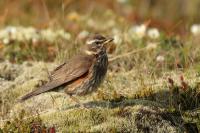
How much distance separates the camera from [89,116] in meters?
7.93

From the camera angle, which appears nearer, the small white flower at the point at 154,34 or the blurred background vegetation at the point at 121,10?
the small white flower at the point at 154,34

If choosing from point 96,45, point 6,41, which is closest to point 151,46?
point 96,45

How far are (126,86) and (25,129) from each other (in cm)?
238

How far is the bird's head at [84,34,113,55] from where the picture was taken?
9.16 metres

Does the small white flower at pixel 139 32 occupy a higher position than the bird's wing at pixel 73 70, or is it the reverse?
the small white flower at pixel 139 32

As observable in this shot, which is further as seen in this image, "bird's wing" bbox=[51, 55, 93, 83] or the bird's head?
the bird's head

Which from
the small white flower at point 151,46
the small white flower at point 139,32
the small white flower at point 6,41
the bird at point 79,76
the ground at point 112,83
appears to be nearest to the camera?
the ground at point 112,83

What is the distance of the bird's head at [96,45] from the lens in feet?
30.0

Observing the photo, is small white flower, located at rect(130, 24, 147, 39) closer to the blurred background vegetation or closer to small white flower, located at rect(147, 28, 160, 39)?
small white flower, located at rect(147, 28, 160, 39)

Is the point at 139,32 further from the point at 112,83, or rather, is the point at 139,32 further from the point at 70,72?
the point at 70,72

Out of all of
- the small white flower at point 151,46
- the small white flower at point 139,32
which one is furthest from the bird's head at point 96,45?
the small white flower at point 139,32

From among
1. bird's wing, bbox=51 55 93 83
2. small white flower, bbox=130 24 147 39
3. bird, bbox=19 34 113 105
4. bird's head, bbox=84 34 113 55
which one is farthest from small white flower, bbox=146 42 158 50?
bird's wing, bbox=51 55 93 83

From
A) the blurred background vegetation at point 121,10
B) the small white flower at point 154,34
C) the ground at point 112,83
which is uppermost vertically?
the blurred background vegetation at point 121,10

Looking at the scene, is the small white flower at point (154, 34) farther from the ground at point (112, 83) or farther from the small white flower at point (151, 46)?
the small white flower at point (151, 46)
